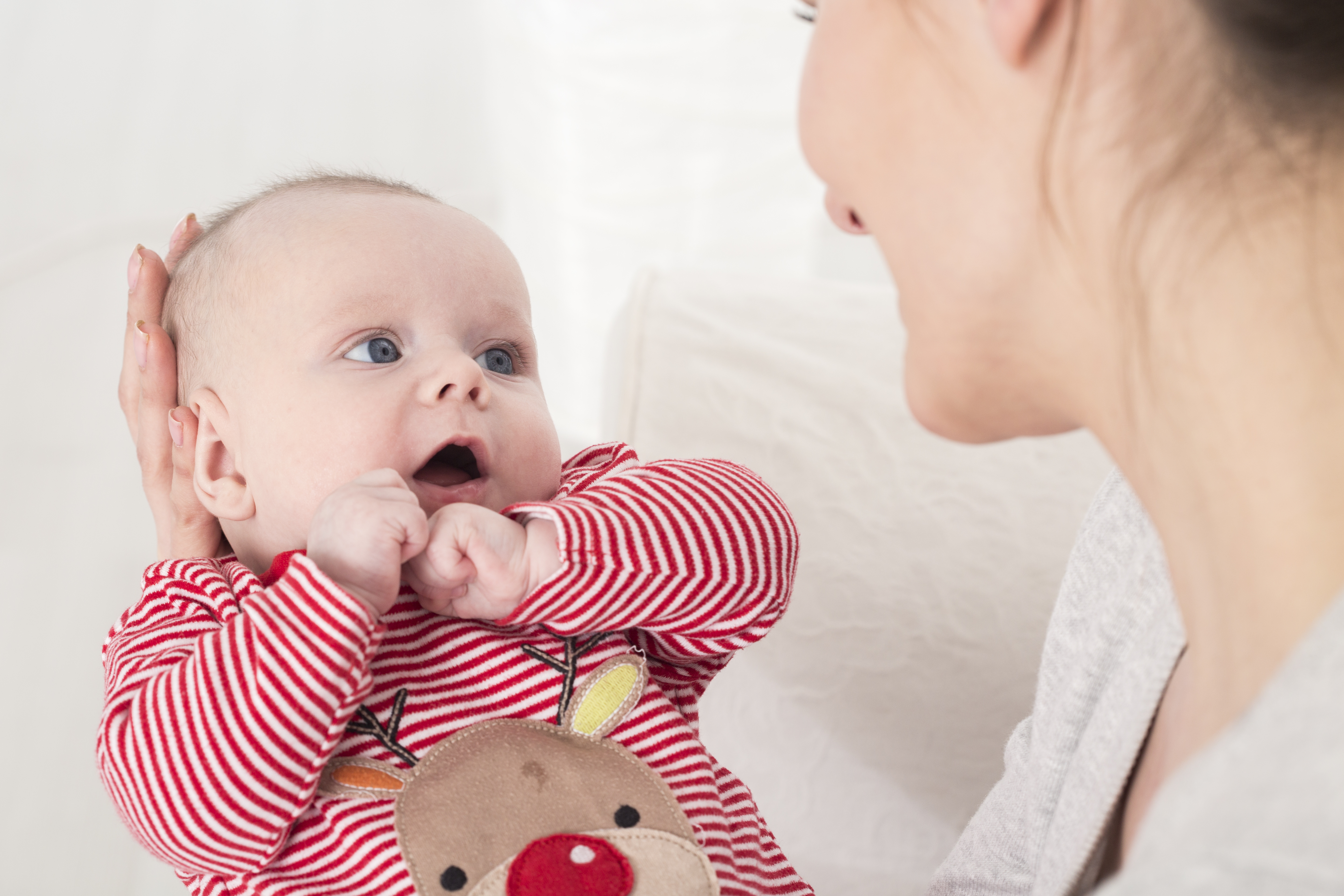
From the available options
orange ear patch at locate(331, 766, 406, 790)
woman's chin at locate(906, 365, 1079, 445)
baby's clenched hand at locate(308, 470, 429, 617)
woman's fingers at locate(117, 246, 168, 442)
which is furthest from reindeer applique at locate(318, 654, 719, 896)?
woman's fingers at locate(117, 246, 168, 442)

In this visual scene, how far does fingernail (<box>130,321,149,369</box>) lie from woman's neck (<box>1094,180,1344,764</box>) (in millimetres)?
813

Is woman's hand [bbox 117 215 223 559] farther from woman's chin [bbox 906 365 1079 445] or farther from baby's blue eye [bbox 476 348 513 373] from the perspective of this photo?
woman's chin [bbox 906 365 1079 445]

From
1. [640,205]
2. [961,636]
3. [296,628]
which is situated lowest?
[961,636]

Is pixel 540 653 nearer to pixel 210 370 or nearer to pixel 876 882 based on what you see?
pixel 210 370

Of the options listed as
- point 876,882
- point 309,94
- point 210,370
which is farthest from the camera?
point 309,94

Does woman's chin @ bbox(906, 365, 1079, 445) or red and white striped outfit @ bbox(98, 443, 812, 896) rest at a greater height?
woman's chin @ bbox(906, 365, 1079, 445)

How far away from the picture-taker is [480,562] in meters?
0.79

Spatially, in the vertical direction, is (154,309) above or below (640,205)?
above

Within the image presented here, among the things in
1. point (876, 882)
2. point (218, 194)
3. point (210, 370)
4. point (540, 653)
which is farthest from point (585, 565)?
point (218, 194)

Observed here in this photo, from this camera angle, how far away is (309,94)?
1758 mm

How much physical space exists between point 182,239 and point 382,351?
341 mm

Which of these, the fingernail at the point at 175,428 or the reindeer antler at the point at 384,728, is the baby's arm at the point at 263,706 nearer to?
the reindeer antler at the point at 384,728

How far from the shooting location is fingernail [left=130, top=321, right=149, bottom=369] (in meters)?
0.99

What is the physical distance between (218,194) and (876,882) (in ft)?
4.25
